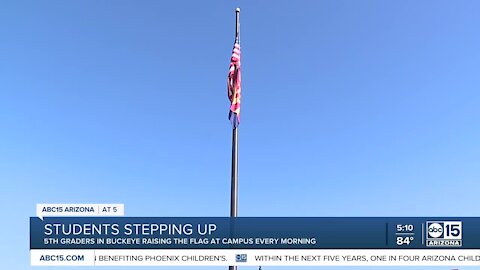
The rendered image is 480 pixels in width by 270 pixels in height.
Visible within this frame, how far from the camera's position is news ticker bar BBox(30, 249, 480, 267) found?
65.4 feet

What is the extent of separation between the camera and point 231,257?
2006 cm

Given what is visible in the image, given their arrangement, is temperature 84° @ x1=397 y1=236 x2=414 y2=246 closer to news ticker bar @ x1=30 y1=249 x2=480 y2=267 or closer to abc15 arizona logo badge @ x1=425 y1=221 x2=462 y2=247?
news ticker bar @ x1=30 y1=249 x2=480 y2=267

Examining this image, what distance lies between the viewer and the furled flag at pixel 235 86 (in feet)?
69.0

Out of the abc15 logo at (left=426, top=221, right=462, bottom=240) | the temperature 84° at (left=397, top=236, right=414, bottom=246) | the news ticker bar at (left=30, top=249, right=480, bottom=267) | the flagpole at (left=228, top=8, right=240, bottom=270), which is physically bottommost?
the news ticker bar at (left=30, top=249, right=480, bottom=267)

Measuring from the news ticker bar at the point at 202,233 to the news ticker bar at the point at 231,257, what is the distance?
0.19 m

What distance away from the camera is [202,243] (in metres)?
20.1

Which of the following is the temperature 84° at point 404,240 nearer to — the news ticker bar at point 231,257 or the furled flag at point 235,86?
the news ticker bar at point 231,257

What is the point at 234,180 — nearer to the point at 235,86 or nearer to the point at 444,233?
the point at 235,86

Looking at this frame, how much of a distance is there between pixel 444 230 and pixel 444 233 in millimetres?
109

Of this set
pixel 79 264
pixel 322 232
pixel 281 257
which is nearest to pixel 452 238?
pixel 322 232

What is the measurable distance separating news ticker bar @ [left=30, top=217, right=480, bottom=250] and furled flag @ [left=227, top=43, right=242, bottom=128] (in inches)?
151

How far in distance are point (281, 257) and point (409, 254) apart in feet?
15.1

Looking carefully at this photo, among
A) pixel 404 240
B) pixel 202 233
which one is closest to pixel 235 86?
pixel 202 233

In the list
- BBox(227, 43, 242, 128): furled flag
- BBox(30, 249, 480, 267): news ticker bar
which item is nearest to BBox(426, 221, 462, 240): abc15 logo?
BBox(30, 249, 480, 267): news ticker bar
